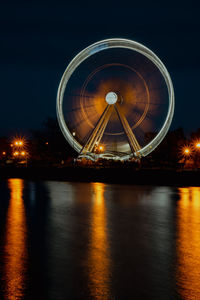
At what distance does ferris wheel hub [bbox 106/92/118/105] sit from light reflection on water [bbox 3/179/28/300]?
23.9 m

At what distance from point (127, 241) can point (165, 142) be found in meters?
67.2

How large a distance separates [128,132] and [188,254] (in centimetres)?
2861

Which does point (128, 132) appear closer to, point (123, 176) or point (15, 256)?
point (123, 176)

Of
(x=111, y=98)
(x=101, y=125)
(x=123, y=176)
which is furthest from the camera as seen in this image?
(x=101, y=125)

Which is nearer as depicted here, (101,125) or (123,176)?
(123,176)

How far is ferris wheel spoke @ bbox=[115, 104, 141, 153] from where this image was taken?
34438mm

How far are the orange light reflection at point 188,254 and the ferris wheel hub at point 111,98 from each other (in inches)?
917

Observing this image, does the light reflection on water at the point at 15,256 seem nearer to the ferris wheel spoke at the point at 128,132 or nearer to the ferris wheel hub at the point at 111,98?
the ferris wheel hub at the point at 111,98

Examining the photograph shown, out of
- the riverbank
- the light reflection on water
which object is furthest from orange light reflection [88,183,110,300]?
the riverbank

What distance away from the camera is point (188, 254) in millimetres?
6527

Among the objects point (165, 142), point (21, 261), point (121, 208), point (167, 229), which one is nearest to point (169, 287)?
point (21, 261)

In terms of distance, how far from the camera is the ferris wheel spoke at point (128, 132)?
113 feet

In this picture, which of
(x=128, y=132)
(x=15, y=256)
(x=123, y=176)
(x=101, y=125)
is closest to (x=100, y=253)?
(x=15, y=256)

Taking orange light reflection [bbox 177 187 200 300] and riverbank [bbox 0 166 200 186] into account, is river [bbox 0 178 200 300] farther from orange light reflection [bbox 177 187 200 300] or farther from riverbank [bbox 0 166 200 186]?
riverbank [bbox 0 166 200 186]
